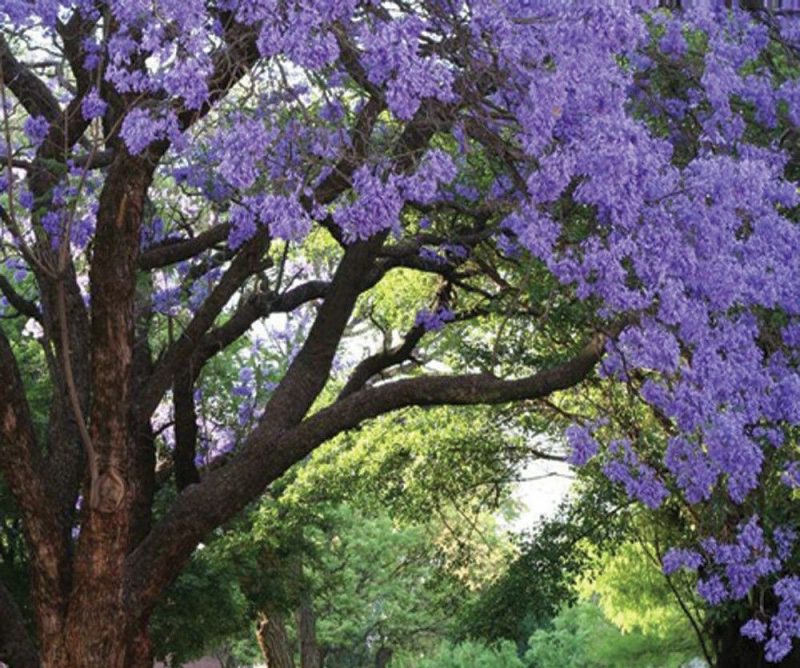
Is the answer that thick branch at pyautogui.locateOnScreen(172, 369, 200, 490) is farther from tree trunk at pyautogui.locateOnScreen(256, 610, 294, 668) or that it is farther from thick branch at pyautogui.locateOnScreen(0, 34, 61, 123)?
tree trunk at pyautogui.locateOnScreen(256, 610, 294, 668)

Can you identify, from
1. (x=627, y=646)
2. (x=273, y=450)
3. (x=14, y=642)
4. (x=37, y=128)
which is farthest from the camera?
(x=627, y=646)

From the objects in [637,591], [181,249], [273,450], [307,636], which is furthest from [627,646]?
[273,450]

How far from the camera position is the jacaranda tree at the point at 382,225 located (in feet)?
28.4

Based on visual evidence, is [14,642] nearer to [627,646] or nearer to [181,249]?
[181,249]

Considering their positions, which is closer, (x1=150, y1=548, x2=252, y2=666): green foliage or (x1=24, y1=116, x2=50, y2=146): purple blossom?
(x1=24, y1=116, x2=50, y2=146): purple blossom

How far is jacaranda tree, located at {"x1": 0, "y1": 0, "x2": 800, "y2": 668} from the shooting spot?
8656 mm

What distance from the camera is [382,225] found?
8883 millimetres

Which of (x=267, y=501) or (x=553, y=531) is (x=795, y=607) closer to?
(x=553, y=531)

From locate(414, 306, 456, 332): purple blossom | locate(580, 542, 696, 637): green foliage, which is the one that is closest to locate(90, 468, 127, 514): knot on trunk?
locate(414, 306, 456, 332): purple blossom

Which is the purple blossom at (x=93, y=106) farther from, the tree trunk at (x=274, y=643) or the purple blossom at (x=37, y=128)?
the tree trunk at (x=274, y=643)

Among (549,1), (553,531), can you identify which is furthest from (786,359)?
(553,531)

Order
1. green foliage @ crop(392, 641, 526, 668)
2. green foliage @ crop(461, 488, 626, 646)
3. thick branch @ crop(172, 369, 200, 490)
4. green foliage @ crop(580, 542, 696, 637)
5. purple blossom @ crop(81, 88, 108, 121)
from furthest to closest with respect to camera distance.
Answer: green foliage @ crop(392, 641, 526, 668)
green foliage @ crop(580, 542, 696, 637)
green foliage @ crop(461, 488, 626, 646)
thick branch @ crop(172, 369, 200, 490)
purple blossom @ crop(81, 88, 108, 121)

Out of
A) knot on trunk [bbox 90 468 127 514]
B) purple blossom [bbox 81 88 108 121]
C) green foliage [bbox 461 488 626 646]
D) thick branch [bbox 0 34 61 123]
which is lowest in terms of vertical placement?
knot on trunk [bbox 90 468 127 514]

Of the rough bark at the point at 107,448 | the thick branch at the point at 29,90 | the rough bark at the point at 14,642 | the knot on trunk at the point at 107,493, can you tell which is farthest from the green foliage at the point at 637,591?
the knot on trunk at the point at 107,493
